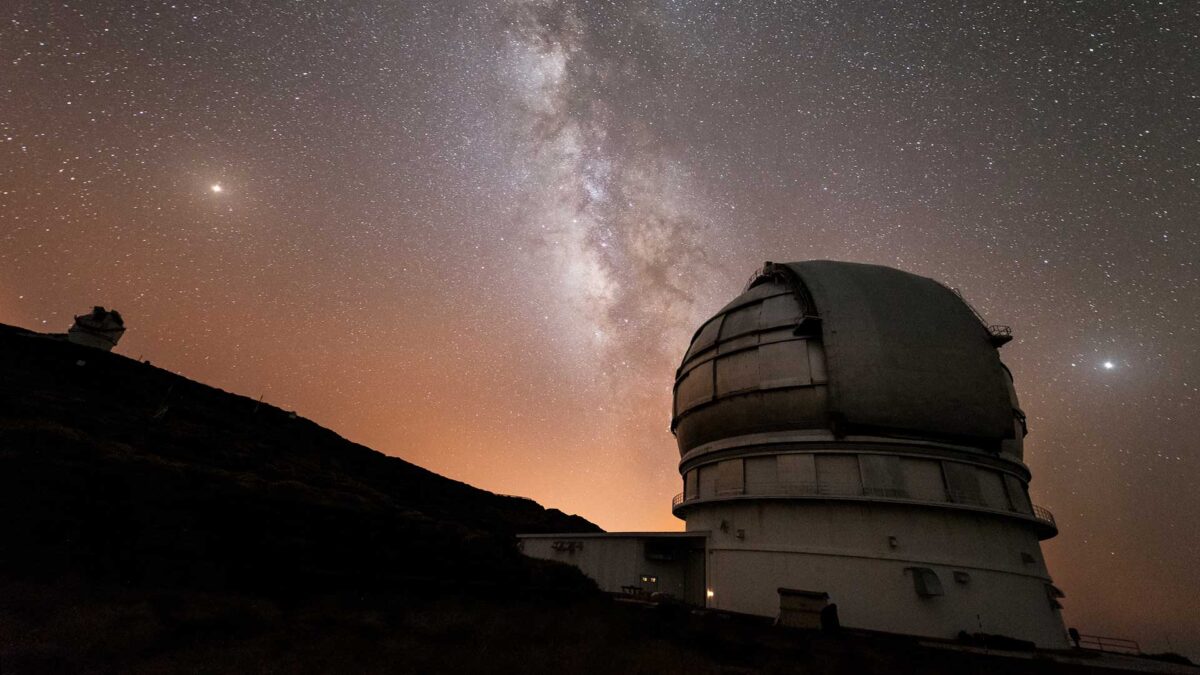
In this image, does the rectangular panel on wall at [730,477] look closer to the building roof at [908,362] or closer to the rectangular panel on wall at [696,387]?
the rectangular panel on wall at [696,387]

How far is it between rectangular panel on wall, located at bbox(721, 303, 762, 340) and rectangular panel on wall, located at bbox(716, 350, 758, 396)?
1.33m

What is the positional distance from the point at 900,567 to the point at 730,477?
22.7ft

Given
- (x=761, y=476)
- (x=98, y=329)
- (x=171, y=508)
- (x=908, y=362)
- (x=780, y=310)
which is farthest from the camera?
(x=98, y=329)

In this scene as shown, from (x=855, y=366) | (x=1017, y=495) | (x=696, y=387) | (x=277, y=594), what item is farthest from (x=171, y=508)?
(x=1017, y=495)

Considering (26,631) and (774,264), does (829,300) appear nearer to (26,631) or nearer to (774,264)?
(774,264)

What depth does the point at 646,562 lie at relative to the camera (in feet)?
80.4

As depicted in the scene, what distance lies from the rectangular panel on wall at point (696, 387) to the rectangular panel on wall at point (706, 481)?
320cm

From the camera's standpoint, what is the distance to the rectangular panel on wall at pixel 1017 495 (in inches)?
778

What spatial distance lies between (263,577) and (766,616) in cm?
1732

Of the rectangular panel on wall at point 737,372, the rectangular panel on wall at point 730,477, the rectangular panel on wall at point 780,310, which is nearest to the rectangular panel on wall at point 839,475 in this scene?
the rectangular panel on wall at point 730,477

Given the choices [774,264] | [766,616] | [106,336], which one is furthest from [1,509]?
[106,336]

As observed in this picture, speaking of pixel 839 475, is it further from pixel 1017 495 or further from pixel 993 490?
pixel 1017 495

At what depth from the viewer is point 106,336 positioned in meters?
36.9

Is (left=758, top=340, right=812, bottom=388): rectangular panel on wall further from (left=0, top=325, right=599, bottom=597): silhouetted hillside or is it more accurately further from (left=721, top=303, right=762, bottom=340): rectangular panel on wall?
(left=0, top=325, right=599, bottom=597): silhouetted hillside
